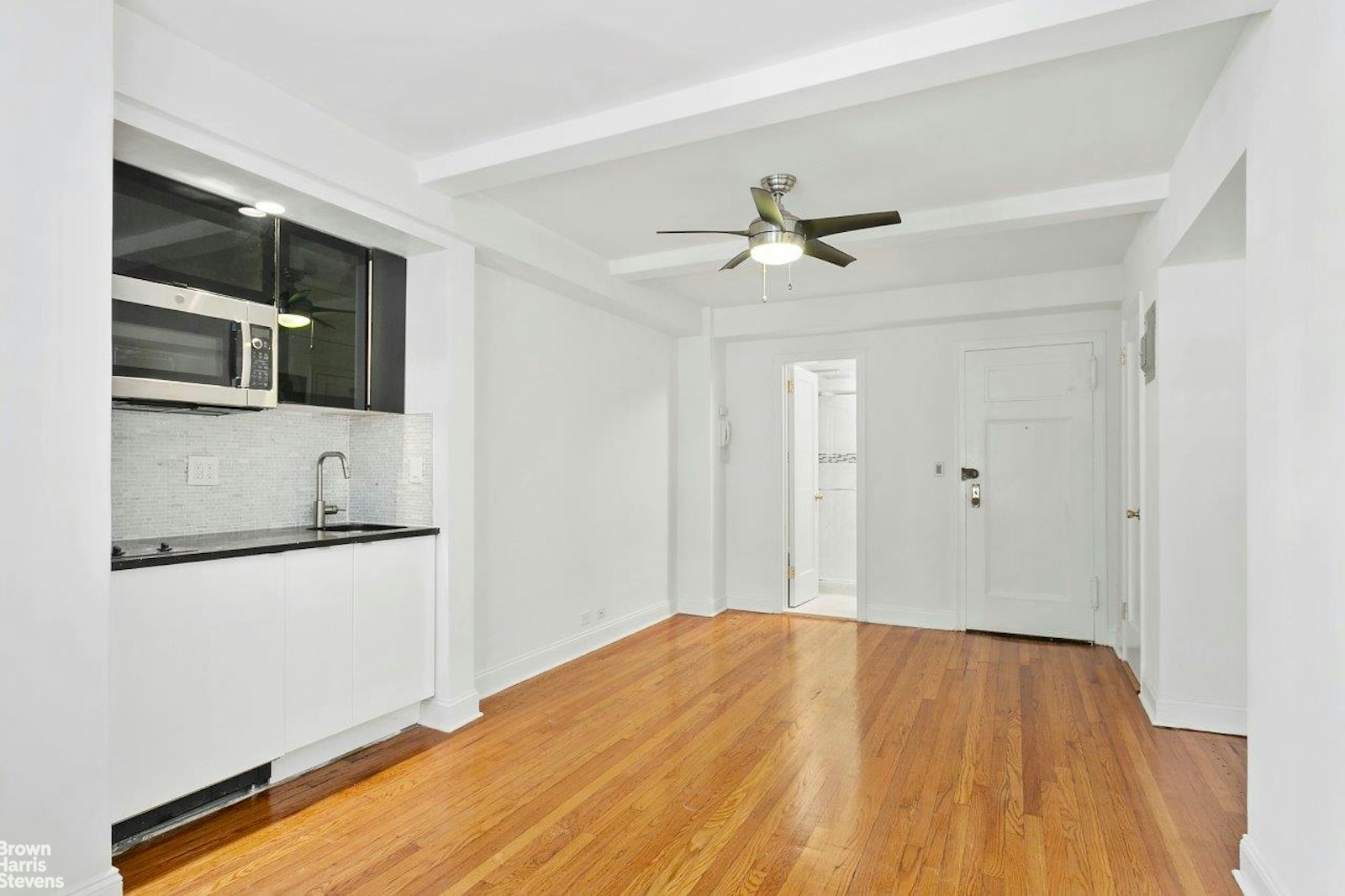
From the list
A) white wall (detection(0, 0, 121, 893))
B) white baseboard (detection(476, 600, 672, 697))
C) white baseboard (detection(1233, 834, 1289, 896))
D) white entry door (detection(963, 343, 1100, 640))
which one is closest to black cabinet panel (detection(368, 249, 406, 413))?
white wall (detection(0, 0, 121, 893))

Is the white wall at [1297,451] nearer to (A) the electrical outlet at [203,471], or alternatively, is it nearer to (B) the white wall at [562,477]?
(B) the white wall at [562,477]

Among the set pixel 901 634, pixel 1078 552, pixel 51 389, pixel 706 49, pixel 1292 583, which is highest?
pixel 706 49

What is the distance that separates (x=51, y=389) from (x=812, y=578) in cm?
582

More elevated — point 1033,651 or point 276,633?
point 276,633

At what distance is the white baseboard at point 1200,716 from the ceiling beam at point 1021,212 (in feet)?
7.62

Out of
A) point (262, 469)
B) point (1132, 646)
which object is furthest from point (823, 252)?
point (1132, 646)

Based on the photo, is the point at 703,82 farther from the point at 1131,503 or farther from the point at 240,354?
the point at 1131,503

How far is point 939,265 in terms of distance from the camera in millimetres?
4879

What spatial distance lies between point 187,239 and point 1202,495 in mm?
4302

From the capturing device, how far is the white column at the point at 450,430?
11.6 feet

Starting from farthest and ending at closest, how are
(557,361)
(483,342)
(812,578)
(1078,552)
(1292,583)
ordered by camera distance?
(812,578), (1078,552), (557,361), (483,342), (1292,583)

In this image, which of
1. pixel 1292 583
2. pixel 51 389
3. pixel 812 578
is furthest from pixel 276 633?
pixel 812 578

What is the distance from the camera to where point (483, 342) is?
4098mm

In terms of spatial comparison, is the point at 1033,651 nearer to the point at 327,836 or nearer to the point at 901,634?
the point at 901,634
